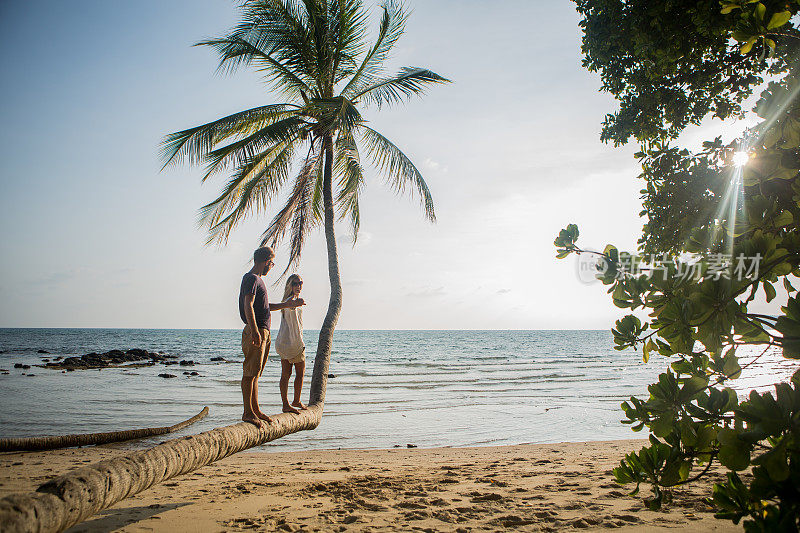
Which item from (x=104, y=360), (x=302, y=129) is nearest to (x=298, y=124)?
(x=302, y=129)

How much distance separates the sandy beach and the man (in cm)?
98

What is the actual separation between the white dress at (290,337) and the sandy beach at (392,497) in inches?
59.6

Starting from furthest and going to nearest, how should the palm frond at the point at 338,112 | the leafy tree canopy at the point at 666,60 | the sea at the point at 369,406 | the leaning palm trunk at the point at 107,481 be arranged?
the sea at the point at 369,406, the palm frond at the point at 338,112, the leafy tree canopy at the point at 666,60, the leaning palm trunk at the point at 107,481

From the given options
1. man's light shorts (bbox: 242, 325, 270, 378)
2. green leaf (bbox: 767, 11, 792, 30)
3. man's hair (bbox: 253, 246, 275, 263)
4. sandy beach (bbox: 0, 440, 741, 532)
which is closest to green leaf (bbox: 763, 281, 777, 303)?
green leaf (bbox: 767, 11, 792, 30)

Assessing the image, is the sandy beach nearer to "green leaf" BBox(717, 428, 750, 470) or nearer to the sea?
the sea

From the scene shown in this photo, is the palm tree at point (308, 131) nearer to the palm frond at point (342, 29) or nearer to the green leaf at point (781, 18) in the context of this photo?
the palm frond at point (342, 29)

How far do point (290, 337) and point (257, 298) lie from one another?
3.18 feet

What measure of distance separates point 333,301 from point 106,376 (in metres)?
18.9

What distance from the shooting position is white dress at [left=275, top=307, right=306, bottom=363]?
5449mm

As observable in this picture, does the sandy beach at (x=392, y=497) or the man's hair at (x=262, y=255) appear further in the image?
the man's hair at (x=262, y=255)

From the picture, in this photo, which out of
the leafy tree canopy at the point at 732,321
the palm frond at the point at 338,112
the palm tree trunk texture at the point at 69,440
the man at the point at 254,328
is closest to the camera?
the leafy tree canopy at the point at 732,321

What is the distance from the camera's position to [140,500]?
4.86 meters

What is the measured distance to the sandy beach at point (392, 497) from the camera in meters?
3.98

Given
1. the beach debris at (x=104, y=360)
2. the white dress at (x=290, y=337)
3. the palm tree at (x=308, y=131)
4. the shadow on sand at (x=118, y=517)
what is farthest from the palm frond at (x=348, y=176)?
the beach debris at (x=104, y=360)
